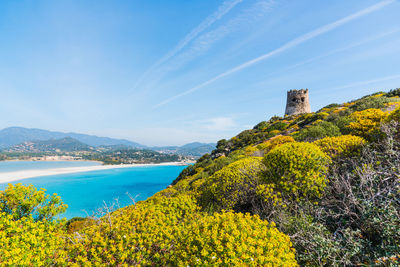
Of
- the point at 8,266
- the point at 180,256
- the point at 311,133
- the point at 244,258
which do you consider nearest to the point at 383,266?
the point at 244,258

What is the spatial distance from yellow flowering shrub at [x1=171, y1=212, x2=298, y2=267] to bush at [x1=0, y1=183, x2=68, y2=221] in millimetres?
5486

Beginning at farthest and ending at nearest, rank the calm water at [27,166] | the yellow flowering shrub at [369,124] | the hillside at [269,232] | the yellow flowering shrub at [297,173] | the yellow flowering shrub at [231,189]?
the calm water at [27,166] < the yellow flowering shrub at [369,124] < the yellow flowering shrub at [231,189] < the yellow flowering shrub at [297,173] < the hillside at [269,232]

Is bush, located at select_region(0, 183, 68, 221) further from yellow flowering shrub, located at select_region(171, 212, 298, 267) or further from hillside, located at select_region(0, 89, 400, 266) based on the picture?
yellow flowering shrub, located at select_region(171, 212, 298, 267)

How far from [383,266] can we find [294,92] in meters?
47.5

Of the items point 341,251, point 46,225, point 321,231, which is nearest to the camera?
point 341,251

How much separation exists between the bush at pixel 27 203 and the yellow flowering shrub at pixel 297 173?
25.3ft

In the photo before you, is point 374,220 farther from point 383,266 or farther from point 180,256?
point 180,256

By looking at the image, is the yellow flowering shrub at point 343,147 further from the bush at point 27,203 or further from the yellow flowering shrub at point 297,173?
the bush at point 27,203

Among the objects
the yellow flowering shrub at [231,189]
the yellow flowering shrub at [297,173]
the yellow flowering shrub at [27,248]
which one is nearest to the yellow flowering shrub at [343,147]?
the yellow flowering shrub at [297,173]

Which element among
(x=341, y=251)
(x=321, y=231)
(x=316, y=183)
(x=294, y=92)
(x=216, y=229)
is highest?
(x=294, y=92)

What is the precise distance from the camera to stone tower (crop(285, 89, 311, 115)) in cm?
4388

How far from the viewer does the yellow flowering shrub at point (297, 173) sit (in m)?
6.25

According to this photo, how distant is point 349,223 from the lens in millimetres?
4695

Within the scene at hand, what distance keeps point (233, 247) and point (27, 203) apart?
7.45m
